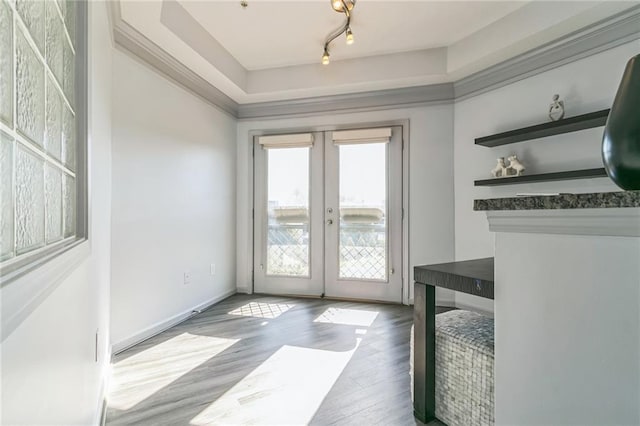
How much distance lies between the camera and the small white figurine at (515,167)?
285 cm

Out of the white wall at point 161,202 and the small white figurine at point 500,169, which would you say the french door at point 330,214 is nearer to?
the white wall at point 161,202

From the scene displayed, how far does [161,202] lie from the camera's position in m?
2.79

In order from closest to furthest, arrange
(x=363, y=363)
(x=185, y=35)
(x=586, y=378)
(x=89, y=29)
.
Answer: (x=586, y=378) < (x=89, y=29) < (x=363, y=363) < (x=185, y=35)

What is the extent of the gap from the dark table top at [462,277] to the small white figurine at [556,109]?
1.74 metres

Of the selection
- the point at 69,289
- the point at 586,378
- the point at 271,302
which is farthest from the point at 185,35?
the point at 586,378

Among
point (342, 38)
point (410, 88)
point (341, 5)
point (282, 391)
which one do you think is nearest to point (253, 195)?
point (342, 38)

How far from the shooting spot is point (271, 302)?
3.75 m

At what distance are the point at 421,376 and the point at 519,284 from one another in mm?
923

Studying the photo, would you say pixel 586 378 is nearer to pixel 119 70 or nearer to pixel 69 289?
pixel 69 289

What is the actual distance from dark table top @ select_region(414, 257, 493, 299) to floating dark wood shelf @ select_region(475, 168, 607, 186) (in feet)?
4.65

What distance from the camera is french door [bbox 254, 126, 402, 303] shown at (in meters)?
3.75

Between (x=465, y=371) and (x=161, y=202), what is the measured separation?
102 inches

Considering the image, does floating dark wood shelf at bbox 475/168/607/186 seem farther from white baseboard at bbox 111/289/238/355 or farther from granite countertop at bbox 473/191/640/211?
white baseboard at bbox 111/289/238/355

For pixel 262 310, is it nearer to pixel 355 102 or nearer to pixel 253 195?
pixel 253 195
